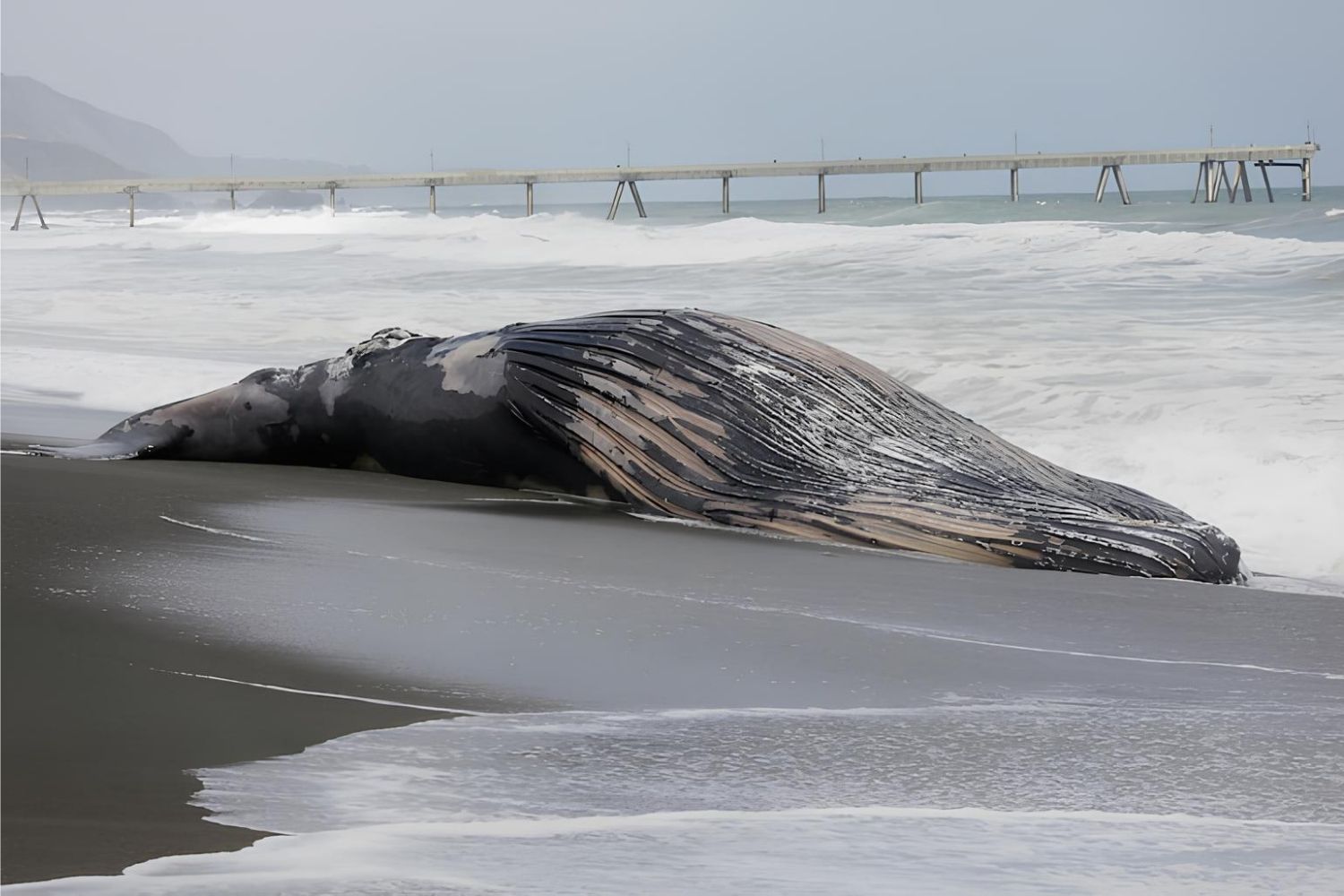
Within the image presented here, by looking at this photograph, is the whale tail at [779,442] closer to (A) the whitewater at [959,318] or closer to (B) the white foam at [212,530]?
(A) the whitewater at [959,318]

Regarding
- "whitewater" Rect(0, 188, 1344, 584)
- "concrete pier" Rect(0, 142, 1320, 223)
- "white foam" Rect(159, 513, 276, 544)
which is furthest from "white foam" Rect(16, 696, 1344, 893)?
"concrete pier" Rect(0, 142, 1320, 223)

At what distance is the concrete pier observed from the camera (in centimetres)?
6016

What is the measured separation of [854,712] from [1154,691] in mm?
547

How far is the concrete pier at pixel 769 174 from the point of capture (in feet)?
197

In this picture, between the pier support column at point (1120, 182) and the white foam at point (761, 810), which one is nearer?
the white foam at point (761, 810)

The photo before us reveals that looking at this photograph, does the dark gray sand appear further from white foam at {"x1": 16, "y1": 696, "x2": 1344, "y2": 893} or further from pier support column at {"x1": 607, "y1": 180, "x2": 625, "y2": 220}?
pier support column at {"x1": 607, "y1": 180, "x2": 625, "y2": 220}

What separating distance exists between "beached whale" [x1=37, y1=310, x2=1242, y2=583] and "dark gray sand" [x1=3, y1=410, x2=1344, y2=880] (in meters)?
0.19

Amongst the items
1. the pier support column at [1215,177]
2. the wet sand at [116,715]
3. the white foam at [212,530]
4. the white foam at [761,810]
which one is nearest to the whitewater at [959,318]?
the white foam at [761,810]

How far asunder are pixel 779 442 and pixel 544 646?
182 centimetres

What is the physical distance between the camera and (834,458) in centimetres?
455

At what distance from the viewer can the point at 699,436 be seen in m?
4.64

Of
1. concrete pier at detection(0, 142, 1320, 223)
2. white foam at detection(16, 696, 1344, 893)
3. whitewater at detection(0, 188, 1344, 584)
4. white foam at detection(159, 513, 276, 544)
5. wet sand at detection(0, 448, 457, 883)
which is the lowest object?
white foam at detection(16, 696, 1344, 893)

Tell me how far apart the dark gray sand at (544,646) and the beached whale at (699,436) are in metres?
0.19

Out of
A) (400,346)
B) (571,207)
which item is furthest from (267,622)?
(571,207)
